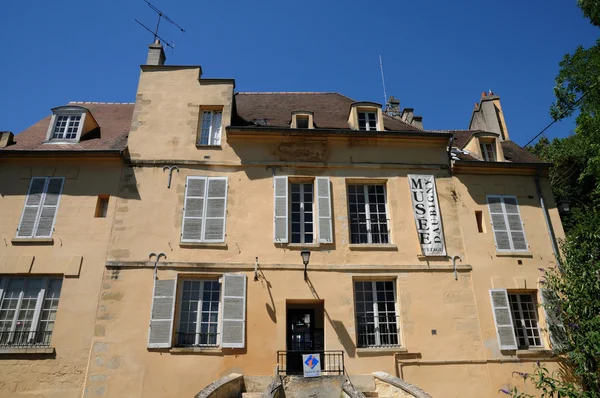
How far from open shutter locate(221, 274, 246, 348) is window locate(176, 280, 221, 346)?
0.23 metres

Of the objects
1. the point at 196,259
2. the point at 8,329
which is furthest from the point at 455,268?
the point at 8,329

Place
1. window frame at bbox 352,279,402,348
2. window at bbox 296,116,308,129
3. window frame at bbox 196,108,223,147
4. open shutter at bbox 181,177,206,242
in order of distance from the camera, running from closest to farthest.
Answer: window frame at bbox 352,279,402,348
open shutter at bbox 181,177,206,242
window frame at bbox 196,108,223,147
window at bbox 296,116,308,129

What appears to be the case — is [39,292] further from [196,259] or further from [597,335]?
[597,335]

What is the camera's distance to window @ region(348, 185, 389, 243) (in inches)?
392

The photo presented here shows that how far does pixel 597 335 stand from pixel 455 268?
2885 mm

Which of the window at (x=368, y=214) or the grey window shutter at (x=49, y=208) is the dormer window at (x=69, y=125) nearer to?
the grey window shutter at (x=49, y=208)

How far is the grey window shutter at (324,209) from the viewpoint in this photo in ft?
31.6

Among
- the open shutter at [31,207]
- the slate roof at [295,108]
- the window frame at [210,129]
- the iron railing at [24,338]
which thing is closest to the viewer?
the iron railing at [24,338]

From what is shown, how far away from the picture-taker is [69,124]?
10.9 m

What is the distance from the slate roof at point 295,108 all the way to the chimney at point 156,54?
8.49 feet

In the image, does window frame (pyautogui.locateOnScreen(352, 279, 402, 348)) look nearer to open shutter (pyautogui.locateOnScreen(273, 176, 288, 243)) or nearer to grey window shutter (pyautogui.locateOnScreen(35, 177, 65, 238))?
open shutter (pyautogui.locateOnScreen(273, 176, 288, 243))

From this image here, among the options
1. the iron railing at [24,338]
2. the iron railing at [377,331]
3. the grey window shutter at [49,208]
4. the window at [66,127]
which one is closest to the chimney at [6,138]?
the window at [66,127]

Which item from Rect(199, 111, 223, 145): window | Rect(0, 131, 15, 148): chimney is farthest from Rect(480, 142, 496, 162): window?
Rect(0, 131, 15, 148): chimney

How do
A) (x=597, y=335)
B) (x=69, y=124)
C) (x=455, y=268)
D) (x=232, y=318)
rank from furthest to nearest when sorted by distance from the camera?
(x=69, y=124) → (x=455, y=268) → (x=232, y=318) → (x=597, y=335)
